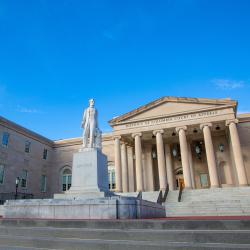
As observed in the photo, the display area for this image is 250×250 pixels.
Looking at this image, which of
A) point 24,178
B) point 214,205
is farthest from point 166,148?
point 24,178

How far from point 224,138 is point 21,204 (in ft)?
92.1

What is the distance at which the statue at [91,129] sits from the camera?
1284 cm

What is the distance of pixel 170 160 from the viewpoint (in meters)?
32.9

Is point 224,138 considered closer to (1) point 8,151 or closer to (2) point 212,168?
(2) point 212,168

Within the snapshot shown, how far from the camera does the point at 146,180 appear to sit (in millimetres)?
32688

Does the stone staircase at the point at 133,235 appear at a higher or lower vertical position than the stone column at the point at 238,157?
lower

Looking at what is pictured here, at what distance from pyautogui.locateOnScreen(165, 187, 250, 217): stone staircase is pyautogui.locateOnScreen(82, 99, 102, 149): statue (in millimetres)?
7925

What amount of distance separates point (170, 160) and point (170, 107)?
761 cm

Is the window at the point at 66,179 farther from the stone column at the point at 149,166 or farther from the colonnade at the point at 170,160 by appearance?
the stone column at the point at 149,166

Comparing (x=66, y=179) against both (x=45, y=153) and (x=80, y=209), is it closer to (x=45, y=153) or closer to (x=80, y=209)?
(x=45, y=153)

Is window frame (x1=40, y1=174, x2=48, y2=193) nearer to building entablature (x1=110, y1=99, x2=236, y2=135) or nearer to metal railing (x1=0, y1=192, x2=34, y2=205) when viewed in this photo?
metal railing (x1=0, y1=192, x2=34, y2=205)

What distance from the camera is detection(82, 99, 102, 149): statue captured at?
42.1 ft

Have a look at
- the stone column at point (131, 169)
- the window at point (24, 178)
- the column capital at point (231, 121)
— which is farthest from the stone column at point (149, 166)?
the window at point (24, 178)

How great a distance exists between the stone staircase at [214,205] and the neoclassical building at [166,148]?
326 centimetres
